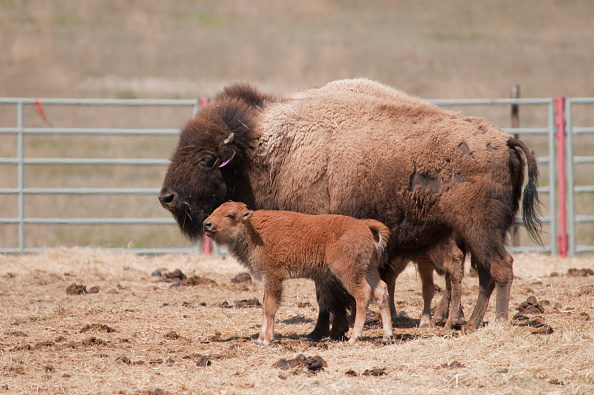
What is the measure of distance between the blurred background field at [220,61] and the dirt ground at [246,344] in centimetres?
595

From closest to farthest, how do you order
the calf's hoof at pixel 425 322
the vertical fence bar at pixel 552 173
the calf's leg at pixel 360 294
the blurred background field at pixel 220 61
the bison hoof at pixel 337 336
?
1. the calf's leg at pixel 360 294
2. the bison hoof at pixel 337 336
3. the calf's hoof at pixel 425 322
4. the vertical fence bar at pixel 552 173
5. the blurred background field at pixel 220 61

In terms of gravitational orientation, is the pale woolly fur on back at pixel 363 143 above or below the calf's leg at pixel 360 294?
above

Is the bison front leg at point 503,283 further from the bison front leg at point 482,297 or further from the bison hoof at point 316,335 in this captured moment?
the bison hoof at point 316,335

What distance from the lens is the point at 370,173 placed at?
7.34 metres

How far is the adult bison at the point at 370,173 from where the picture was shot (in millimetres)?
7230

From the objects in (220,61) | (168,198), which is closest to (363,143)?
(168,198)

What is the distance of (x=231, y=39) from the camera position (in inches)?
1118

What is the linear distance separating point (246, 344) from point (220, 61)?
66.5 ft

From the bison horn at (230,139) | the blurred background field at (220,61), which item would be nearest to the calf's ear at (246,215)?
the bison horn at (230,139)

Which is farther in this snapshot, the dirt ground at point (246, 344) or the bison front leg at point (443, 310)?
the bison front leg at point (443, 310)

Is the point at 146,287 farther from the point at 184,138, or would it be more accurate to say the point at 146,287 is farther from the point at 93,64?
the point at 93,64

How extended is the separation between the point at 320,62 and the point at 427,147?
19582 millimetres

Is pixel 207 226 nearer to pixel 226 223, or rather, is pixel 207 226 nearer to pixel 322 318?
pixel 226 223

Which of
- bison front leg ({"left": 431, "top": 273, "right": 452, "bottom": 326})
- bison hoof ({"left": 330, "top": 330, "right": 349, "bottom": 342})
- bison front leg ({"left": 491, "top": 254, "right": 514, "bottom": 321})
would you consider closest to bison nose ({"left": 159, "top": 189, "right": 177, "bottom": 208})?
bison hoof ({"left": 330, "top": 330, "right": 349, "bottom": 342})
